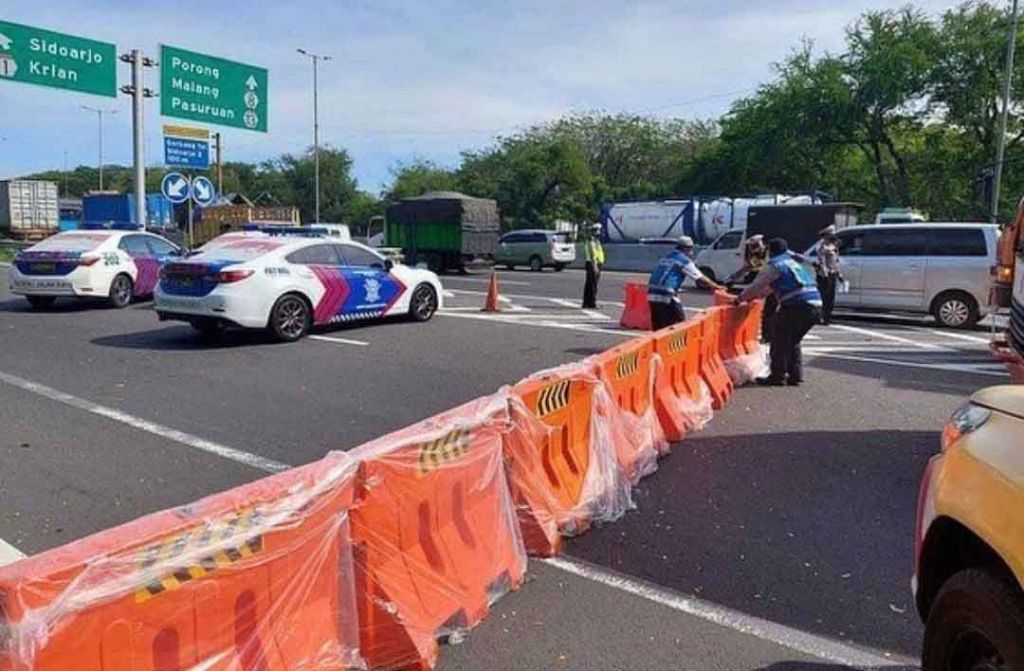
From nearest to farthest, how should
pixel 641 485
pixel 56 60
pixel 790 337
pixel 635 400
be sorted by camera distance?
1. pixel 641 485
2. pixel 635 400
3. pixel 790 337
4. pixel 56 60

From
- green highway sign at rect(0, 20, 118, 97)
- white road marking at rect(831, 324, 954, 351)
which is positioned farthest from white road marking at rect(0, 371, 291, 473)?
green highway sign at rect(0, 20, 118, 97)

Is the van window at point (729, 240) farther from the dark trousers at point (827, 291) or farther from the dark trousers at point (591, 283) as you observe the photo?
the dark trousers at point (827, 291)

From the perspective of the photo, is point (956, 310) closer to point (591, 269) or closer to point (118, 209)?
point (591, 269)

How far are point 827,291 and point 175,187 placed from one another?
14697mm

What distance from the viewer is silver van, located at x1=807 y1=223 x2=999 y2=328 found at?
15.3 m

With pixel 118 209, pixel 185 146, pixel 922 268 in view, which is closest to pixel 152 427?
pixel 922 268

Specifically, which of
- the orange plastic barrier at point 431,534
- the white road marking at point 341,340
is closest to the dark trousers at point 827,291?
the white road marking at point 341,340

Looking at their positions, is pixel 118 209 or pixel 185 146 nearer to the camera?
pixel 185 146

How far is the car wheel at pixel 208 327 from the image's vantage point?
39.3 feet

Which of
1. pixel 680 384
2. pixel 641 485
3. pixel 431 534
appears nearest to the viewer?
pixel 431 534

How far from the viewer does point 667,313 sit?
10.9 meters

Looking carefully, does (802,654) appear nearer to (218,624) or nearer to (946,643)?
(946,643)

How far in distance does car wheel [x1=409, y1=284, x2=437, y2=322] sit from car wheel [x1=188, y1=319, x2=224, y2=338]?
3.06 meters

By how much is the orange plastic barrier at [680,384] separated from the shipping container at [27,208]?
47037mm
